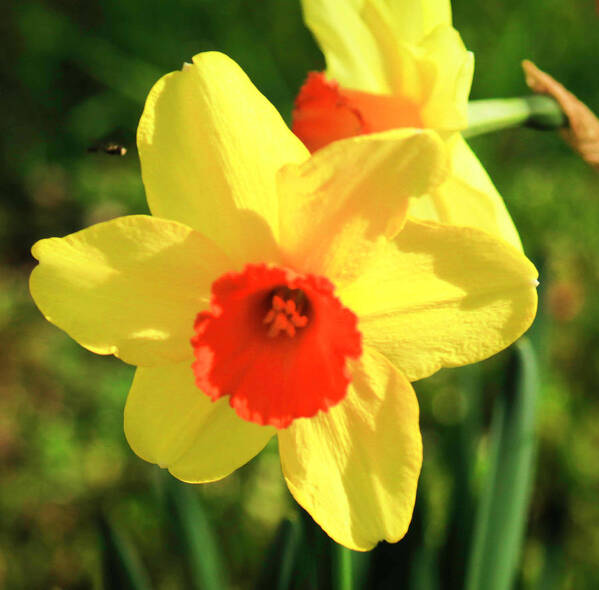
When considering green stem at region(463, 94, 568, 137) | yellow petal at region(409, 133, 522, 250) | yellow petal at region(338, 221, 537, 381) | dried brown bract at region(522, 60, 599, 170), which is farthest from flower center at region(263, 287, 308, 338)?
Result: dried brown bract at region(522, 60, 599, 170)

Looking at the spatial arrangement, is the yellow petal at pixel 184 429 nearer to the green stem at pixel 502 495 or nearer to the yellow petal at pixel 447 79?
the yellow petal at pixel 447 79

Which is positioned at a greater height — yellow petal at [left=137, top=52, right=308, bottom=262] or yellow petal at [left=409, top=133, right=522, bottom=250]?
yellow petal at [left=137, top=52, right=308, bottom=262]

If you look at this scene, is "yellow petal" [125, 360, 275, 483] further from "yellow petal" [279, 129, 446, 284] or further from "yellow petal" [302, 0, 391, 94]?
"yellow petal" [302, 0, 391, 94]

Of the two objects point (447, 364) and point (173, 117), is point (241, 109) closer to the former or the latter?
point (173, 117)

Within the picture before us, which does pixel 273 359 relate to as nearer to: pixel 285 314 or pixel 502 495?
pixel 285 314

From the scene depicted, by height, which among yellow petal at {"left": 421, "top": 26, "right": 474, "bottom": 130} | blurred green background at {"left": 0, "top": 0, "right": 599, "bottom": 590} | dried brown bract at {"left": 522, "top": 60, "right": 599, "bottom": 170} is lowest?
blurred green background at {"left": 0, "top": 0, "right": 599, "bottom": 590}

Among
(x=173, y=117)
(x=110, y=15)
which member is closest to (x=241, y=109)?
(x=173, y=117)

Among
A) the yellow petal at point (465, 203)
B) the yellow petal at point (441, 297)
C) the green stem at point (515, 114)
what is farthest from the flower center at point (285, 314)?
the green stem at point (515, 114)

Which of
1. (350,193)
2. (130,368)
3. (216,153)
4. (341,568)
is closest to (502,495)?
(341,568)
